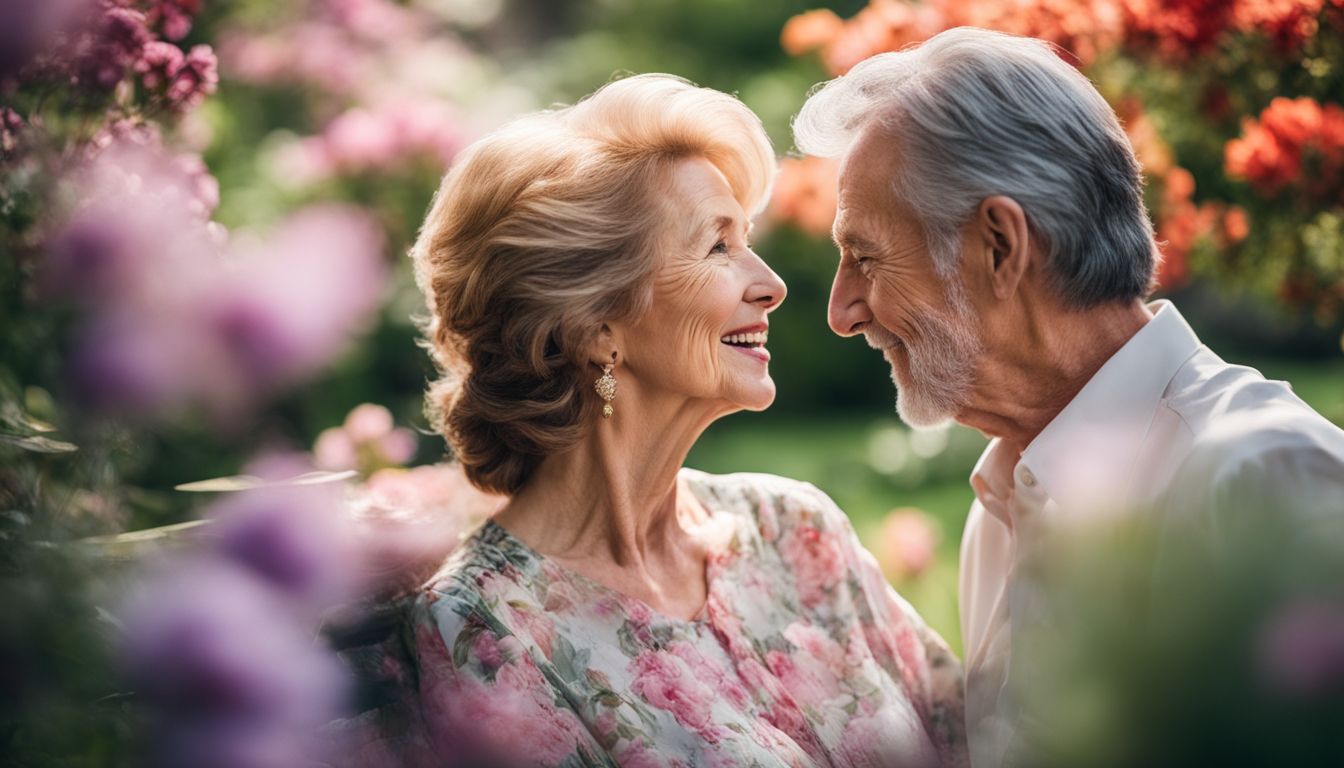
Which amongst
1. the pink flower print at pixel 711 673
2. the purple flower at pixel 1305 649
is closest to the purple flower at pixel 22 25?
the purple flower at pixel 1305 649

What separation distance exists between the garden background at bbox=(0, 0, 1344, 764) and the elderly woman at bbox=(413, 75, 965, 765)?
34 centimetres

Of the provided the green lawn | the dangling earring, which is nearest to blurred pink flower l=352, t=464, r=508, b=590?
the dangling earring

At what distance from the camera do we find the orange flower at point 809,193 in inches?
146

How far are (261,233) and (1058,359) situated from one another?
306 centimetres

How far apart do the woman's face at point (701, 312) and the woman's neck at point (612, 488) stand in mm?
56

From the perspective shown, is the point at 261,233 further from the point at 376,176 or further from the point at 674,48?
the point at 674,48

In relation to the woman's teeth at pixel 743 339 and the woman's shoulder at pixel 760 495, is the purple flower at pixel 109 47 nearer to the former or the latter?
the woman's teeth at pixel 743 339

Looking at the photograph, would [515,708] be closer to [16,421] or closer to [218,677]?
[16,421]

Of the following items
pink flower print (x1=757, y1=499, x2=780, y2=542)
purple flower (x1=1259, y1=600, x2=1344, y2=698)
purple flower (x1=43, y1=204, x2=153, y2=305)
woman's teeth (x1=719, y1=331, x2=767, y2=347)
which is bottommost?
pink flower print (x1=757, y1=499, x2=780, y2=542)

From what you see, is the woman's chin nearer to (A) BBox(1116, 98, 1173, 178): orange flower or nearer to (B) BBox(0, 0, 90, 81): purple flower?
(B) BBox(0, 0, 90, 81): purple flower

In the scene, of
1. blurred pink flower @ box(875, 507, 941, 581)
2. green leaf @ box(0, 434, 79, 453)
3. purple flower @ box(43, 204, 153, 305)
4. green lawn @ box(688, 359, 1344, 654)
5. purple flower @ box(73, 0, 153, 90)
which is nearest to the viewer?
purple flower @ box(43, 204, 153, 305)

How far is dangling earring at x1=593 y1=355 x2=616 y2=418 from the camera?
6.90 ft

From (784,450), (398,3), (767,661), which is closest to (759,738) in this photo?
(767,661)

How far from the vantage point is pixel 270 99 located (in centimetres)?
671
